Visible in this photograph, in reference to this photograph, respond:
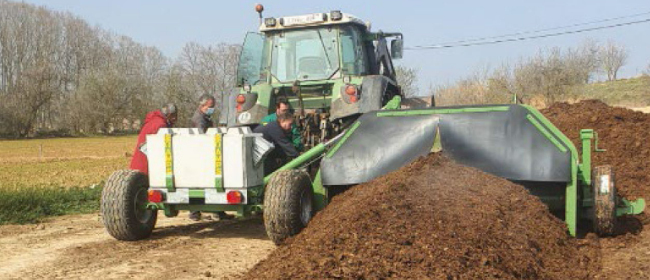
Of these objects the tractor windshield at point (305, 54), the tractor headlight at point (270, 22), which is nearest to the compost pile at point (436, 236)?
the tractor windshield at point (305, 54)

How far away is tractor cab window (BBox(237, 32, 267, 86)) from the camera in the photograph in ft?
31.4

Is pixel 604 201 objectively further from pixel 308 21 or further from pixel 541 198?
pixel 308 21

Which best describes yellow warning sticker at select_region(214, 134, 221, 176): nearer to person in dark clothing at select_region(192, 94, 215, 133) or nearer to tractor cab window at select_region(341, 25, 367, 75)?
person in dark clothing at select_region(192, 94, 215, 133)

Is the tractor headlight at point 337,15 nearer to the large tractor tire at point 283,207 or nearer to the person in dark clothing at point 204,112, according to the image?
the person in dark clothing at point 204,112

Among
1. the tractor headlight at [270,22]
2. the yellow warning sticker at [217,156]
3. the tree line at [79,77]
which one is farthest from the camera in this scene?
the tree line at [79,77]

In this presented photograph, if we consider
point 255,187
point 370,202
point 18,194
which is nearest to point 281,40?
point 255,187

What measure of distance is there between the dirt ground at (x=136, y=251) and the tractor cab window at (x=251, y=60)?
2.41 metres

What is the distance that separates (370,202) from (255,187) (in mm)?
1859

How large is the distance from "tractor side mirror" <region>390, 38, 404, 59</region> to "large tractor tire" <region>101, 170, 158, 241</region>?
467cm

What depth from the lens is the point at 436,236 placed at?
163 inches

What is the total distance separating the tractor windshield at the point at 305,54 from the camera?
9008 millimetres

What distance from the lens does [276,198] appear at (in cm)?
579

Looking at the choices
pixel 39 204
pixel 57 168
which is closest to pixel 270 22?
pixel 39 204

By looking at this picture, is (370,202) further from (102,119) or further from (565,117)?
(102,119)
